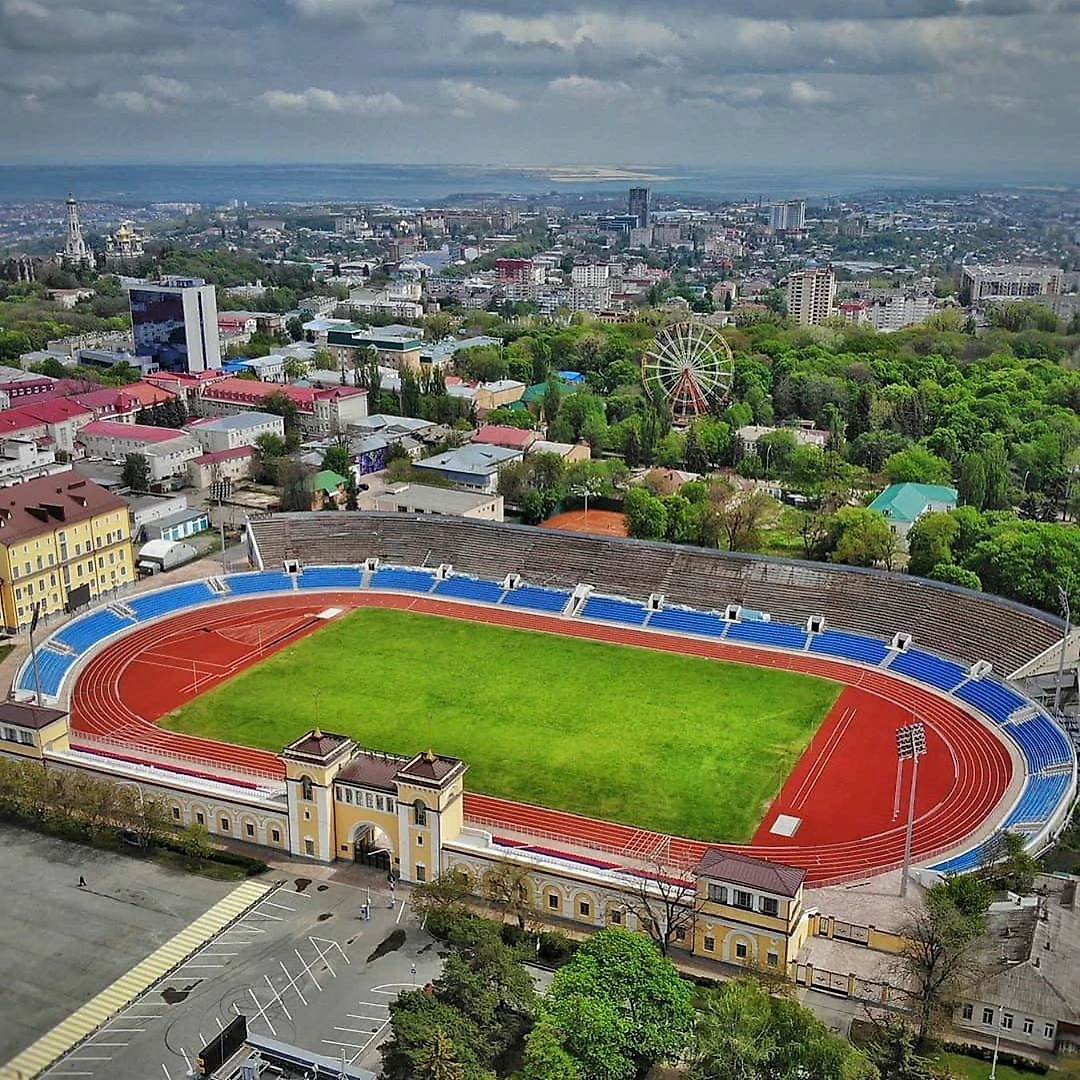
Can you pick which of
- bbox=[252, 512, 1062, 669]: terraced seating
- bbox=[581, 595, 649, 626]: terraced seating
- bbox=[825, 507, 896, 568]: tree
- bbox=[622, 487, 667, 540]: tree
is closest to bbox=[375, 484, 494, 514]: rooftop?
bbox=[252, 512, 1062, 669]: terraced seating

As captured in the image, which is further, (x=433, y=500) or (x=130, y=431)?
(x=130, y=431)

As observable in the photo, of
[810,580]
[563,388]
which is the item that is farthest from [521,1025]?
[563,388]

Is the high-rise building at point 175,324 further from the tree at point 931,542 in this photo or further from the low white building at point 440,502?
the tree at point 931,542

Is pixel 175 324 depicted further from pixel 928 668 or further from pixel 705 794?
pixel 705 794

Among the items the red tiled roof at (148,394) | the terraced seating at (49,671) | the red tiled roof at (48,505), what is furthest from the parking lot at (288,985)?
the red tiled roof at (148,394)

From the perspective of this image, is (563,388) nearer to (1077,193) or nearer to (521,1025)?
(1077,193)

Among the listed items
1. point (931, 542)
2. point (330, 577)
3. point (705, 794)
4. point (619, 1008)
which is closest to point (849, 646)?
point (931, 542)

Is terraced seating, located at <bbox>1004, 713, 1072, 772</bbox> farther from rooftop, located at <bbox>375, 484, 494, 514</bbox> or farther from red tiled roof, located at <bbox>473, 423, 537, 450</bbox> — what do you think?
red tiled roof, located at <bbox>473, 423, 537, 450</bbox>
